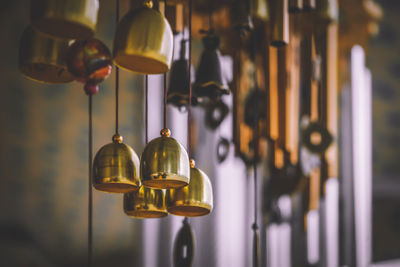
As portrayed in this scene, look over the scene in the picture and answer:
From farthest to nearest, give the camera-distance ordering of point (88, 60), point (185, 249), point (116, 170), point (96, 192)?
point (96, 192) → point (185, 249) → point (116, 170) → point (88, 60)

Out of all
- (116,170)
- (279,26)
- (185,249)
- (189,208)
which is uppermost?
(279,26)

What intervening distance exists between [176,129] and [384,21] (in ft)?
9.69

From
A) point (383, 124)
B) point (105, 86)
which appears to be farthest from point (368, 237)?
point (105, 86)

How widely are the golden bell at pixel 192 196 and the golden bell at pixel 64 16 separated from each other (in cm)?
62

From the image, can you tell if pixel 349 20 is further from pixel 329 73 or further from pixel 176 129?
pixel 176 129

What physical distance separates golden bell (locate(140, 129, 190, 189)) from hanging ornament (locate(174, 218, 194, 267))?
2.12ft

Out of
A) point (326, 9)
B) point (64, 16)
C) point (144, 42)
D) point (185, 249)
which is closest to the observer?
point (64, 16)

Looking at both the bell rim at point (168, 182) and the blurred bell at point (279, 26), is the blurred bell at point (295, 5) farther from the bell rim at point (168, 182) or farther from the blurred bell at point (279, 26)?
the bell rim at point (168, 182)

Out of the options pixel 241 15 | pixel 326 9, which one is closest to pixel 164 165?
pixel 241 15

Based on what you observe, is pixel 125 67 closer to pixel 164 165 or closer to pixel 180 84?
pixel 164 165

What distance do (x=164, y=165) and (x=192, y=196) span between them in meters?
0.22

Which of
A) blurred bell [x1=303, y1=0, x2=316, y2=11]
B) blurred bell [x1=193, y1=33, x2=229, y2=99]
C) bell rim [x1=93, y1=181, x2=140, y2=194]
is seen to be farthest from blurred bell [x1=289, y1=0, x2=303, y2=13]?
bell rim [x1=93, y1=181, x2=140, y2=194]

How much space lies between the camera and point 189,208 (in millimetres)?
2254

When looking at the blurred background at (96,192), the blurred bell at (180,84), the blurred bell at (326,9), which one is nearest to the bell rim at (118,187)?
the blurred bell at (180,84)
